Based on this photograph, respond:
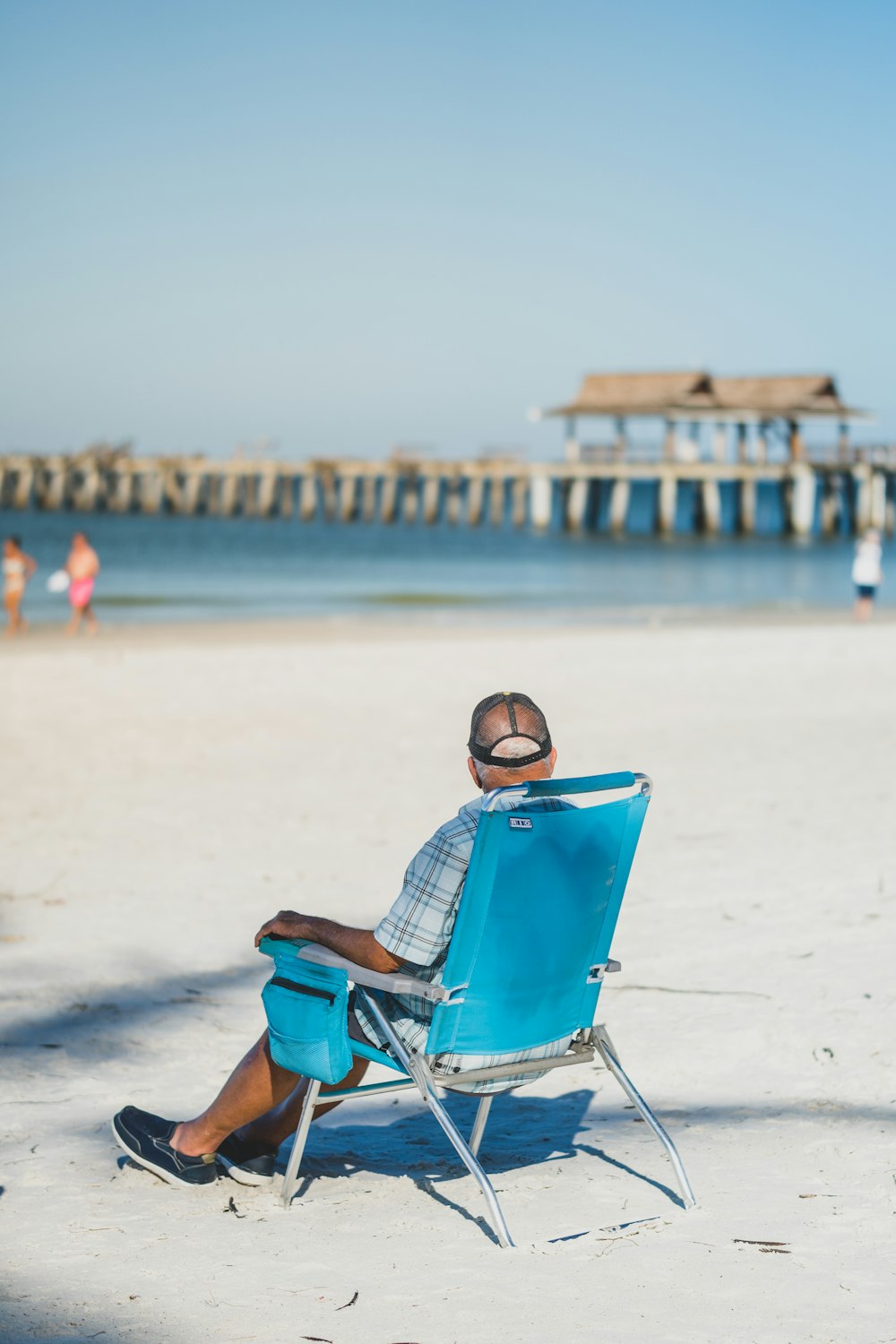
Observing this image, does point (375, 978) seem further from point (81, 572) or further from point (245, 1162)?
point (81, 572)

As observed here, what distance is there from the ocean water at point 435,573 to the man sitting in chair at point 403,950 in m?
18.8

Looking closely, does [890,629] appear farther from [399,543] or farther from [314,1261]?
Result: [399,543]

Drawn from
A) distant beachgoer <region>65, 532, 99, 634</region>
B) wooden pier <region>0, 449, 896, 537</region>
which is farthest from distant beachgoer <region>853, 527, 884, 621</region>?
wooden pier <region>0, 449, 896, 537</region>

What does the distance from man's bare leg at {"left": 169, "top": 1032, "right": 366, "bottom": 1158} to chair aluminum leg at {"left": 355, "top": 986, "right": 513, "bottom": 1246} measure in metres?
0.24

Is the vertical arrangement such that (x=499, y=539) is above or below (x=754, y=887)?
below

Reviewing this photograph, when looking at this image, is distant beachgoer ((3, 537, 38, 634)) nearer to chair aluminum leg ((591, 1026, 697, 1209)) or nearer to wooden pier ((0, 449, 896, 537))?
chair aluminum leg ((591, 1026, 697, 1209))

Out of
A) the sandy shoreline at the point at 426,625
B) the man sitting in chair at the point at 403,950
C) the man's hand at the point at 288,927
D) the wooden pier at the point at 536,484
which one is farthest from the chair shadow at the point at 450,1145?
the wooden pier at the point at 536,484

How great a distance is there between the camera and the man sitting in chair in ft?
9.26

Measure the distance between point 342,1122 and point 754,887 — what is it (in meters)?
2.50

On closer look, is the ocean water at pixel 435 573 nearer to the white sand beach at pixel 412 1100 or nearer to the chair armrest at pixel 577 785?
the white sand beach at pixel 412 1100

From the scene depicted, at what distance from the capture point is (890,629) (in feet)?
58.6

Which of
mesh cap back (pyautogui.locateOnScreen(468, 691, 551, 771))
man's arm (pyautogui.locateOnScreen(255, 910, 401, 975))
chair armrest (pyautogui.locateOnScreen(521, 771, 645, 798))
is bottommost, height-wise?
man's arm (pyautogui.locateOnScreen(255, 910, 401, 975))

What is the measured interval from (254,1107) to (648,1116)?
788 mm

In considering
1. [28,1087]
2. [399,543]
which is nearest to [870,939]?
[28,1087]
